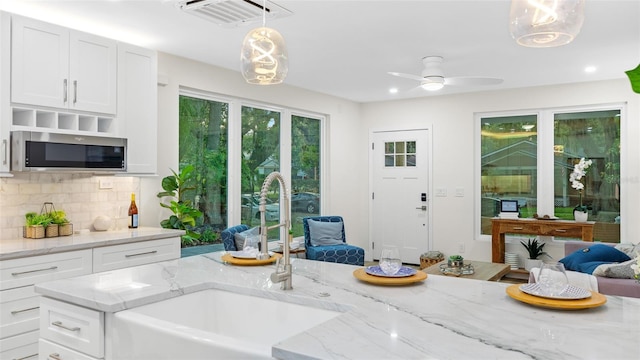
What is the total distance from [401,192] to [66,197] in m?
4.77

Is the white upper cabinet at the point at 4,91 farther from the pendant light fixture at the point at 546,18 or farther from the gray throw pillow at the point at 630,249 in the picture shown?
the gray throw pillow at the point at 630,249

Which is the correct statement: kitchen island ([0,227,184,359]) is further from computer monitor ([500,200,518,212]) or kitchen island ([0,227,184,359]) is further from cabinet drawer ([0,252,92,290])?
computer monitor ([500,200,518,212])

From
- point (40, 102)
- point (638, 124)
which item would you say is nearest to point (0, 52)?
point (40, 102)

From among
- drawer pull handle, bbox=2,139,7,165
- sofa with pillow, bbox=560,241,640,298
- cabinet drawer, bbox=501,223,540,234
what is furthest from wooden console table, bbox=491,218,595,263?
drawer pull handle, bbox=2,139,7,165

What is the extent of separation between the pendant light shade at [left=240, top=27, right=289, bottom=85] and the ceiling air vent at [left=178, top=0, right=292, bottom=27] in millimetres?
976

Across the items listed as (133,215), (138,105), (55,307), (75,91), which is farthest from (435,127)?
(55,307)

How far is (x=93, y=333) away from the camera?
171 cm

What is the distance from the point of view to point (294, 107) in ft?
20.9

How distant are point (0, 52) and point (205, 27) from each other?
142cm

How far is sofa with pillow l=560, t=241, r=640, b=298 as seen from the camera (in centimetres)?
337

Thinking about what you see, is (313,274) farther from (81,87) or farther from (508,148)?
(508,148)

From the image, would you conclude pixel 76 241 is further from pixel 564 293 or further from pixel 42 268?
pixel 564 293

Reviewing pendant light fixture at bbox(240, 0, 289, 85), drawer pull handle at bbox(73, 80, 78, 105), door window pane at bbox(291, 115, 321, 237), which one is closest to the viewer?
pendant light fixture at bbox(240, 0, 289, 85)

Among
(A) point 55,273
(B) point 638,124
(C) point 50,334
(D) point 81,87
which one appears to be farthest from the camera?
(B) point 638,124
